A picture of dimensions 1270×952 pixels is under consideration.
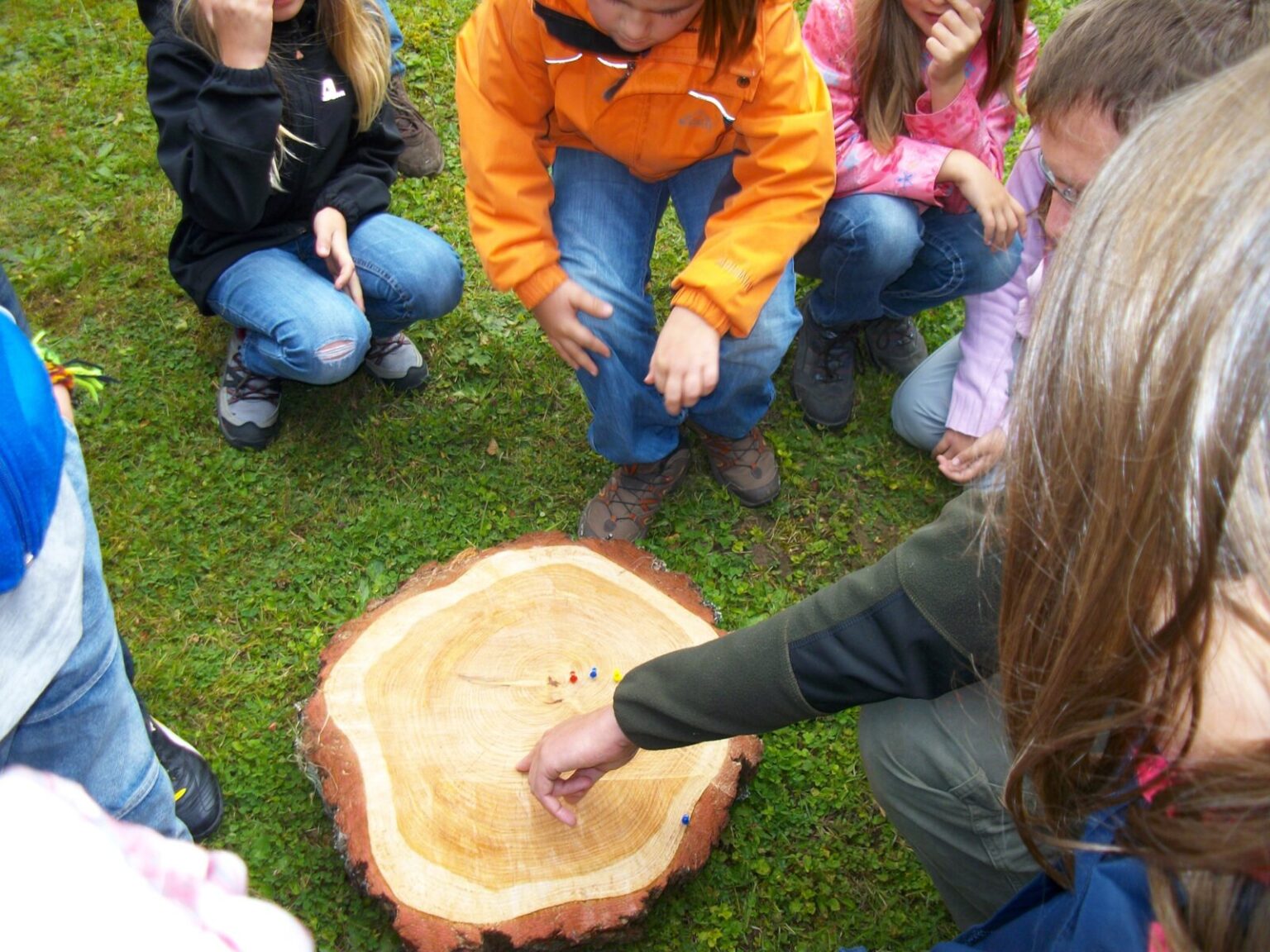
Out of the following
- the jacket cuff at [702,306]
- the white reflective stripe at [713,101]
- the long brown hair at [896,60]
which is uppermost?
the long brown hair at [896,60]

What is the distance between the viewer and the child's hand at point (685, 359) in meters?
1.78

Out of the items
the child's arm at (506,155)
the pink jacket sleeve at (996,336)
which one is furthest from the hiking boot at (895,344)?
the child's arm at (506,155)

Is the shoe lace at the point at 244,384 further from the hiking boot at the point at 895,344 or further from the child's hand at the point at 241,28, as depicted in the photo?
the hiking boot at the point at 895,344

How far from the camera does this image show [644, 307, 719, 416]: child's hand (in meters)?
1.78

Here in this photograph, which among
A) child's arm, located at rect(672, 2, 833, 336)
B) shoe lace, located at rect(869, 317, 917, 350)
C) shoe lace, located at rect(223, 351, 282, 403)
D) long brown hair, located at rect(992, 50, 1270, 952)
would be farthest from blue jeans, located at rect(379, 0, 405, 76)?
long brown hair, located at rect(992, 50, 1270, 952)

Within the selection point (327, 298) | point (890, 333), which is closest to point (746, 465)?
point (890, 333)

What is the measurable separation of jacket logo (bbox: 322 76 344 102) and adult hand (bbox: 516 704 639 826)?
1464mm

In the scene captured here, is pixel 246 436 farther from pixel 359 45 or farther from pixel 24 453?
pixel 24 453

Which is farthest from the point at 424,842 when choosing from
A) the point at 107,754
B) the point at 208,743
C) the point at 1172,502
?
the point at 1172,502

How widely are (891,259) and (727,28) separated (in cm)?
69

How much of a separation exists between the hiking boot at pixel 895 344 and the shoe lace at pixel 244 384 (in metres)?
1.48

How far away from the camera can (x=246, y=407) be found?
2.23m

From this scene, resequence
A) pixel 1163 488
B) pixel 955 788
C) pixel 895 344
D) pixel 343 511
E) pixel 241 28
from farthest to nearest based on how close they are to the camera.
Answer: pixel 895 344, pixel 343 511, pixel 241 28, pixel 955 788, pixel 1163 488

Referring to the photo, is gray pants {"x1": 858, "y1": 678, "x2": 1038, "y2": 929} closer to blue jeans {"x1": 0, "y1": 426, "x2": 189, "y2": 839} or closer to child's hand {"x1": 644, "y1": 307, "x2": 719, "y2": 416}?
child's hand {"x1": 644, "y1": 307, "x2": 719, "y2": 416}
